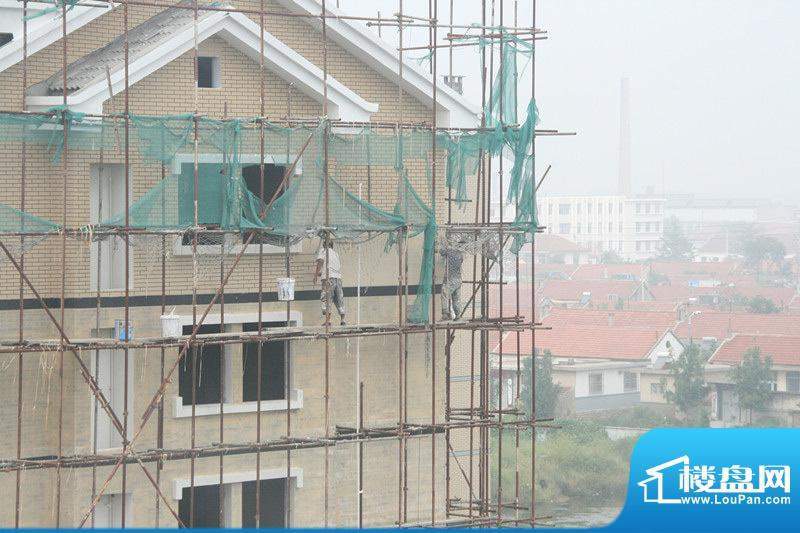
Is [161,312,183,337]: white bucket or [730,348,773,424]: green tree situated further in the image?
[730,348,773,424]: green tree

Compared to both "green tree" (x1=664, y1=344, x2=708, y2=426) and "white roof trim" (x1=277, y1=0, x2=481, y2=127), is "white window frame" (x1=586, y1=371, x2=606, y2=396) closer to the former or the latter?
"green tree" (x1=664, y1=344, x2=708, y2=426)

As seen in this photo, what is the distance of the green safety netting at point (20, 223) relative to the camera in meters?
18.9

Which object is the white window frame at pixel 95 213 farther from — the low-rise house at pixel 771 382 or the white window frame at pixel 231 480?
the low-rise house at pixel 771 382

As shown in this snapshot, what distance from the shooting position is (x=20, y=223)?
18953 millimetres

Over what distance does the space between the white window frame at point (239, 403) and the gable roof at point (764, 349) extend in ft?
191

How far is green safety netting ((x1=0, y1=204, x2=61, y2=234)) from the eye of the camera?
1889 centimetres

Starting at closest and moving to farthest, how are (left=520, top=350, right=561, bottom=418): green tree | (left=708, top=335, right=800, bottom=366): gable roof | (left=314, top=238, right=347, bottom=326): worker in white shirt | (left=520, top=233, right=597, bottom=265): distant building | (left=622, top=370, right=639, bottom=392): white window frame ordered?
(left=314, top=238, right=347, bottom=326): worker in white shirt < (left=520, top=350, right=561, bottom=418): green tree < (left=622, top=370, right=639, bottom=392): white window frame < (left=708, top=335, right=800, bottom=366): gable roof < (left=520, top=233, right=597, bottom=265): distant building

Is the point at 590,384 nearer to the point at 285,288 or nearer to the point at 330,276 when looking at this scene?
the point at 330,276

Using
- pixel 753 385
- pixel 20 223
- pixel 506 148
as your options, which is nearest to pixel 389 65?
pixel 506 148

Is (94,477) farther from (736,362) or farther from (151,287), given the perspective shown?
(736,362)

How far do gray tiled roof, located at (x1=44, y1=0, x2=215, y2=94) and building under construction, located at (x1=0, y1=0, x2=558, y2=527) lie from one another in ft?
0.15

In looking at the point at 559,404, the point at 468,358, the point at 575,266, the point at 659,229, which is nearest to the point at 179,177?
the point at 468,358

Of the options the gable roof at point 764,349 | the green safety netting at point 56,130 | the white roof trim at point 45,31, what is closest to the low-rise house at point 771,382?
the gable roof at point 764,349

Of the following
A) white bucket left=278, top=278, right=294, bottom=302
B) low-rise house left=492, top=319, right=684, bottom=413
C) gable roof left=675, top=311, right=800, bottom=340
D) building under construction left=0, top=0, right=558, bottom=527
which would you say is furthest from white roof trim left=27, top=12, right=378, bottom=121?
gable roof left=675, top=311, right=800, bottom=340
